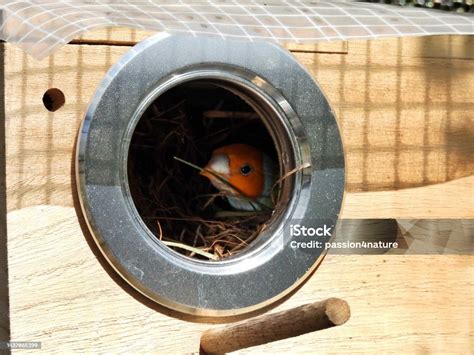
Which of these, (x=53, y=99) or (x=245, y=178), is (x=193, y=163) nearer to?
(x=245, y=178)

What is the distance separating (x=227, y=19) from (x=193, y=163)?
595 millimetres

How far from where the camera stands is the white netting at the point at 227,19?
1.94 m

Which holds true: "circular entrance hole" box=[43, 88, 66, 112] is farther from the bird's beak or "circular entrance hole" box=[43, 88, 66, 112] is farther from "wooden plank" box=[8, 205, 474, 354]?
the bird's beak

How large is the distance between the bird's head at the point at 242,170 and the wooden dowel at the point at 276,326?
A: 483 millimetres

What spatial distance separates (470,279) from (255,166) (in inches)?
19.6

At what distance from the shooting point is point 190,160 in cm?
261

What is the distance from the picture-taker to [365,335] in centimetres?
225

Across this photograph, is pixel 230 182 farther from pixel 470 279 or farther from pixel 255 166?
pixel 470 279

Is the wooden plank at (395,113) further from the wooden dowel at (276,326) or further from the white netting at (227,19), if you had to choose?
the wooden dowel at (276,326)

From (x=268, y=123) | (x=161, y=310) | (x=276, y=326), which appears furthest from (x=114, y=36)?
(x=276, y=326)

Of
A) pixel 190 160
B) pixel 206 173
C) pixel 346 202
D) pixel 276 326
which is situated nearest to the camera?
pixel 276 326

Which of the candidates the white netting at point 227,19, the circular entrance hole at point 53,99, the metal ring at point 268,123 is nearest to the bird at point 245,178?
the metal ring at point 268,123

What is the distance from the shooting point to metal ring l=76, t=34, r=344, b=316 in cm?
207

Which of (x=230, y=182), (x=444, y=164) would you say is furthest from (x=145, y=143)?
(x=444, y=164)
